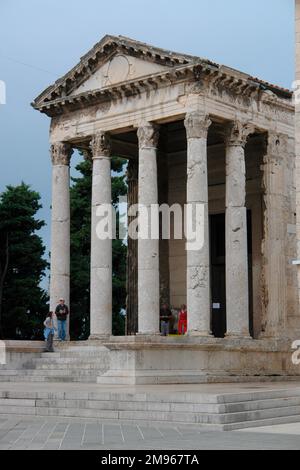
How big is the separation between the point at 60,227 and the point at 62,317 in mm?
3504

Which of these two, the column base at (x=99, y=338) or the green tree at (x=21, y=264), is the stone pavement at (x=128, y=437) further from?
the green tree at (x=21, y=264)

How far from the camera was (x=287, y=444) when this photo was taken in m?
12.1

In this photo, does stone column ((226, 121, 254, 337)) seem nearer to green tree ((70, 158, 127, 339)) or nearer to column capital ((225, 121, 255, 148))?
column capital ((225, 121, 255, 148))

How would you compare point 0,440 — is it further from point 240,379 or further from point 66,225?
point 66,225

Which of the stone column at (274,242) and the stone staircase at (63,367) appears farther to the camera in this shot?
the stone column at (274,242)

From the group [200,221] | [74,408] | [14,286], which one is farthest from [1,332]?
[74,408]

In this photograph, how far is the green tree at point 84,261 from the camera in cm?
4741

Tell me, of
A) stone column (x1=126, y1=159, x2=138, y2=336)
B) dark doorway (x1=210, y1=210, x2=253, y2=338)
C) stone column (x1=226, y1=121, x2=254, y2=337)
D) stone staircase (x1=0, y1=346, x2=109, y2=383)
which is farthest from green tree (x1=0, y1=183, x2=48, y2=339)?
stone column (x1=226, y1=121, x2=254, y2=337)

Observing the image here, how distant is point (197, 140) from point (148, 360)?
25.8 feet

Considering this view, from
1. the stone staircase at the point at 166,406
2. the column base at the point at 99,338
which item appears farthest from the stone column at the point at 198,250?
the stone staircase at the point at 166,406

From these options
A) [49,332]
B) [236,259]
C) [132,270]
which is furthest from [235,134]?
[49,332]

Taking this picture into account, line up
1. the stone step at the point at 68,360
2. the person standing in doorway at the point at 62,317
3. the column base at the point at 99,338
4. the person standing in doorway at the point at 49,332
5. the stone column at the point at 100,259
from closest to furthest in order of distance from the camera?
the stone step at the point at 68,360 → the person standing in doorway at the point at 49,332 → the column base at the point at 99,338 → the stone column at the point at 100,259 → the person standing in doorway at the point at 62,317

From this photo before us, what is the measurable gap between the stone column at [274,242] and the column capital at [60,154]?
7677mm

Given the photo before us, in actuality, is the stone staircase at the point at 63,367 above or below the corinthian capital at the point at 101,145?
Answer: below
